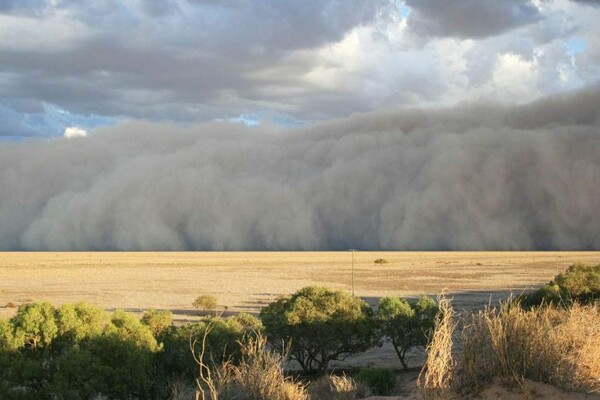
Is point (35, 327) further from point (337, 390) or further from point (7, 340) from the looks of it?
point (337, 390)

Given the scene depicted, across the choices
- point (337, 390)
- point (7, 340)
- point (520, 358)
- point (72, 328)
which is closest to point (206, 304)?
point (72, 328)

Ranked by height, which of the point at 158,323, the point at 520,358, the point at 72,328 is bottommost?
the point at 158,323

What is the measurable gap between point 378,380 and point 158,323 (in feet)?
22.0

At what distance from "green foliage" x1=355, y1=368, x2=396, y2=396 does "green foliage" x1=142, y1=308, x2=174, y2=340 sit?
18.6 ft

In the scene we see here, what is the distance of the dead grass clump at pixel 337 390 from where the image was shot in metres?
12.2

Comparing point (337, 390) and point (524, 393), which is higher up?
point (524, 393)

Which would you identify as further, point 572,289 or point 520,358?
point 572,289

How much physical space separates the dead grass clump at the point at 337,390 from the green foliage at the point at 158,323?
523 centimetres

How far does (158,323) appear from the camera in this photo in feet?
62.5

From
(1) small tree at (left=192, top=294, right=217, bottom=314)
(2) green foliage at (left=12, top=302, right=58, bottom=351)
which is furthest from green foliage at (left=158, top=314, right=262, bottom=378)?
(1) small tree at (left=192, top=294, right=217, bottom=314)

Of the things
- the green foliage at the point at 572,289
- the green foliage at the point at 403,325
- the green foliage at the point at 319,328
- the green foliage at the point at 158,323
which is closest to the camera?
the green foliage at the point at 158,323

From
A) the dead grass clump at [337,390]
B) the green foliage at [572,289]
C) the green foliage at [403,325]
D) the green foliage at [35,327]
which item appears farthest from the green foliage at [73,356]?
the green foliage at [572,289]

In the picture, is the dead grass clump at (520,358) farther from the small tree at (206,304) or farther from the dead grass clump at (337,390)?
the small tree at (206,304)

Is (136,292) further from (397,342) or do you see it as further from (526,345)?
(526,345)
